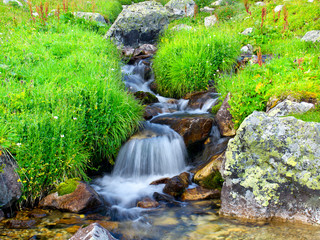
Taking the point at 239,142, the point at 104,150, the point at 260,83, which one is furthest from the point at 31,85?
the point at 260,83

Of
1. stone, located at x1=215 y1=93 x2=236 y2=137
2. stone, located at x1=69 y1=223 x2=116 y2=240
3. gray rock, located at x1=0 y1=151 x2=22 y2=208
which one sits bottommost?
stone, located at x1=69 y1=223 x2=116 y2=240

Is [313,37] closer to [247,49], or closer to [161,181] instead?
[247,49]

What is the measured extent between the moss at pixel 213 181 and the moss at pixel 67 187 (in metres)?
2.13

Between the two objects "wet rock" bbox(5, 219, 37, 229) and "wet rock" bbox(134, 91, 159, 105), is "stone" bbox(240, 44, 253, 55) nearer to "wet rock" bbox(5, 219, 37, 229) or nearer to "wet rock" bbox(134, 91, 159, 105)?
"wet rock" bbox(134, 91, 159, 105)

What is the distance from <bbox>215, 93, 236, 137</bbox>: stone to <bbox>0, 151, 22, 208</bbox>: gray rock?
152 inches

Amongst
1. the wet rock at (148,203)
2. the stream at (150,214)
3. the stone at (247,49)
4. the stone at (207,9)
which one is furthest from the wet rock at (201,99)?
the stone at (207,9)

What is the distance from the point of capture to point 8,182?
14.0 ft

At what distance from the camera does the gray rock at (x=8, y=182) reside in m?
4.20

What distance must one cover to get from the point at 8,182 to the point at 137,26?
10.6 meters

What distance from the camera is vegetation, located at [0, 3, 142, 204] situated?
4.55 m

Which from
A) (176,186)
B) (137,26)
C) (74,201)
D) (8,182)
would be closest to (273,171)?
(176,186)

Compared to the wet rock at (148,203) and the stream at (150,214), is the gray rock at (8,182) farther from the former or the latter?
the wet rock at (148,203)

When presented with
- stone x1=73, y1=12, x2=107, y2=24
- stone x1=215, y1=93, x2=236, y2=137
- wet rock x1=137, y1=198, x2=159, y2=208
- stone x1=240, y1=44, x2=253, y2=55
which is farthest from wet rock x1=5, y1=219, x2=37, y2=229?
stone x1=73, y1=12, x2=107, y2=24

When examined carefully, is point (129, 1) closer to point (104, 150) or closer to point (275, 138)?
point (104, 150)
